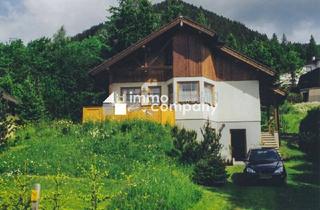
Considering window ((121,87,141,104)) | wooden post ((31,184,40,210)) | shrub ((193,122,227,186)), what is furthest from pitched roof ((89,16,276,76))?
wooden post ((31,184,40,210))

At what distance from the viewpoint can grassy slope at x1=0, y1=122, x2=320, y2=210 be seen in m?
18.6

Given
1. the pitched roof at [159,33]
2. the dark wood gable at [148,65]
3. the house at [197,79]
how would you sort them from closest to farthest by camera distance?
the pitched roof at [159,33]
the house at [197,79]
the dark wood gable at [148,65]

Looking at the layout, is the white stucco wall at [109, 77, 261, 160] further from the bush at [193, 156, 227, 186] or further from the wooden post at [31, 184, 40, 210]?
the wooden post at [31, 184, 40, 210]

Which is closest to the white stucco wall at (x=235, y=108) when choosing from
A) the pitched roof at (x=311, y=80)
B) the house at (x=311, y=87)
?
the house at (x=311, y=87)

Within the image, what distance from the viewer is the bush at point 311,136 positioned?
1393 inches

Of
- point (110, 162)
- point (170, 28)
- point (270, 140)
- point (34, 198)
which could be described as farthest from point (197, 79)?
point (34, 198)

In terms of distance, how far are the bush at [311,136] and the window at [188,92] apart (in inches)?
350

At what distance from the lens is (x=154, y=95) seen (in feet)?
125

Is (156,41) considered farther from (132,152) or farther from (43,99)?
(43,99)

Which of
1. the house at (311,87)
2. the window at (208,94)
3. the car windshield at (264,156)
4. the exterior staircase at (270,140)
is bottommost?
the car windshield at (264,156)

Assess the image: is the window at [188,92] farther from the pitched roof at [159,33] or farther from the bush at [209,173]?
the bush at [209,173]

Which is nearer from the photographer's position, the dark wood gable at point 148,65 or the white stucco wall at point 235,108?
the white stucco wall at point 235,108

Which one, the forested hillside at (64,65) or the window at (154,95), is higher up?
the forested hillside at (64,65)

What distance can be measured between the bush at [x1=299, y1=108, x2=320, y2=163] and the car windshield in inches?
324
